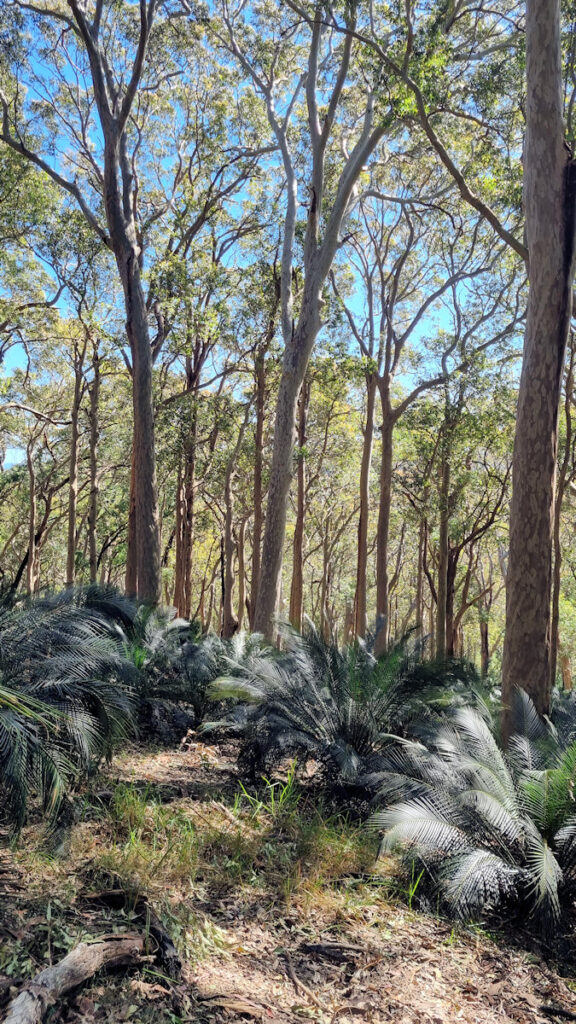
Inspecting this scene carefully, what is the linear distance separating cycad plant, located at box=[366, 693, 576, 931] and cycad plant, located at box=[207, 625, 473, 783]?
0.90 meters

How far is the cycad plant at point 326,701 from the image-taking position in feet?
20.4

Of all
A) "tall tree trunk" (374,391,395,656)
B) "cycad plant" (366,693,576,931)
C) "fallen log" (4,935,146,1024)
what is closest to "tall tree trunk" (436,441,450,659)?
"tall tree trunk" (374,391,395,656)

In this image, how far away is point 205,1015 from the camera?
2.86 meters

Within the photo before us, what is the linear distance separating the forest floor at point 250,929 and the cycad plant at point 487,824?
0.27 m

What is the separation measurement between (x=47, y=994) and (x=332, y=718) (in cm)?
416

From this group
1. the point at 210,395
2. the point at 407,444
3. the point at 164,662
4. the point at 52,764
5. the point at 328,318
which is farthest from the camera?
the point at 407,444

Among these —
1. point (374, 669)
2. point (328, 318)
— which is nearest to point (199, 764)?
point (374, 669)

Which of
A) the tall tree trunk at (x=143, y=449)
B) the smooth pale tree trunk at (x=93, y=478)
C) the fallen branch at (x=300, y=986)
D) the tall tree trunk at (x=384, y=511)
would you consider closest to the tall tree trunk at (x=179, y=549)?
the smooth pale tree trunk at (x=93, y=478)

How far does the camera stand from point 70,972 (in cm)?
278

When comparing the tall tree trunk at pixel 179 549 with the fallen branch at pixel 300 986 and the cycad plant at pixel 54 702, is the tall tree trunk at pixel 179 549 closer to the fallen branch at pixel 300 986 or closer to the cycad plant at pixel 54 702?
the cycad plant at pixel 54 702

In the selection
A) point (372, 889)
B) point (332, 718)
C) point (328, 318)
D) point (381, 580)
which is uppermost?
point (328, 318)

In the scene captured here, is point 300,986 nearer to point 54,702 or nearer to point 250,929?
point 250,929

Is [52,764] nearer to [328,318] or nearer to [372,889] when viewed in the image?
[372,889]

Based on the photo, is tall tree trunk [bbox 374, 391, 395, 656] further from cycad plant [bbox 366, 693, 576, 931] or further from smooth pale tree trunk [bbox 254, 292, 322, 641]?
cycad plant [bbox 366, 693, 576, 931]
